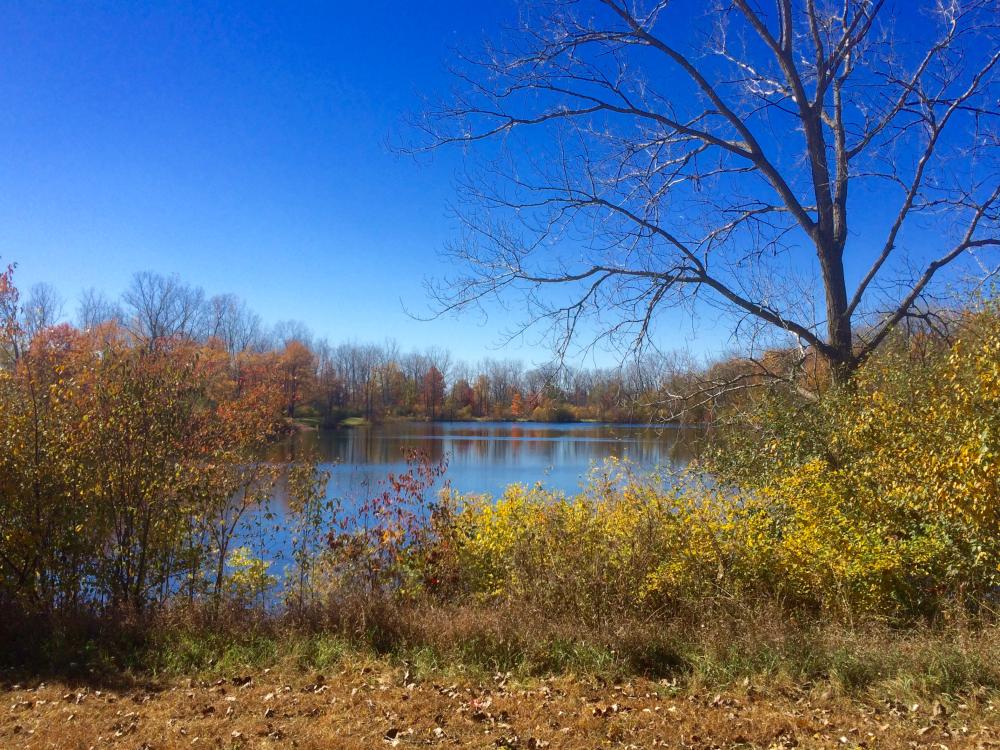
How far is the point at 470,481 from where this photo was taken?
1809 centimetres

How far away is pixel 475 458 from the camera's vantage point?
87.5ft

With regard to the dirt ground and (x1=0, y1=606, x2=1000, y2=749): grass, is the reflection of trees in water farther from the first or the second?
the dirt ground

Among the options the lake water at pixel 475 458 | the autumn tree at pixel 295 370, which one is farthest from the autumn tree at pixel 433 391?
the autumn tree at pixel 295 370

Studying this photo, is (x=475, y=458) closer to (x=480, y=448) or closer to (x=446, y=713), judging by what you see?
(x=480, y=448)

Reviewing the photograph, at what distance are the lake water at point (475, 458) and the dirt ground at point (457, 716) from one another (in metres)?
2.74

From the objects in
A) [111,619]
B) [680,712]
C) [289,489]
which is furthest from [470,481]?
[680,712]

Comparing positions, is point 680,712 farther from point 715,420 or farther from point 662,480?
point 715,420

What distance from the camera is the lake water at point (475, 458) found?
9.21 meters

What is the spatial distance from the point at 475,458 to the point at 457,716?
22.4m

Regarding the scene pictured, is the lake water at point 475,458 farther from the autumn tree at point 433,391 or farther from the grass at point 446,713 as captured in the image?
the autumn tree at point 433,391

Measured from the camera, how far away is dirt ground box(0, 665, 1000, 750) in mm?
3922

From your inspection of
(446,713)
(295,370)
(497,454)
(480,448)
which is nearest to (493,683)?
(446,713)

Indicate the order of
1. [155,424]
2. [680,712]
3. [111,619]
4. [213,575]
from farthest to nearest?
[213,575] < [155,424] < [111,619] < [680,712]

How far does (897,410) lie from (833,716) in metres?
2.93
